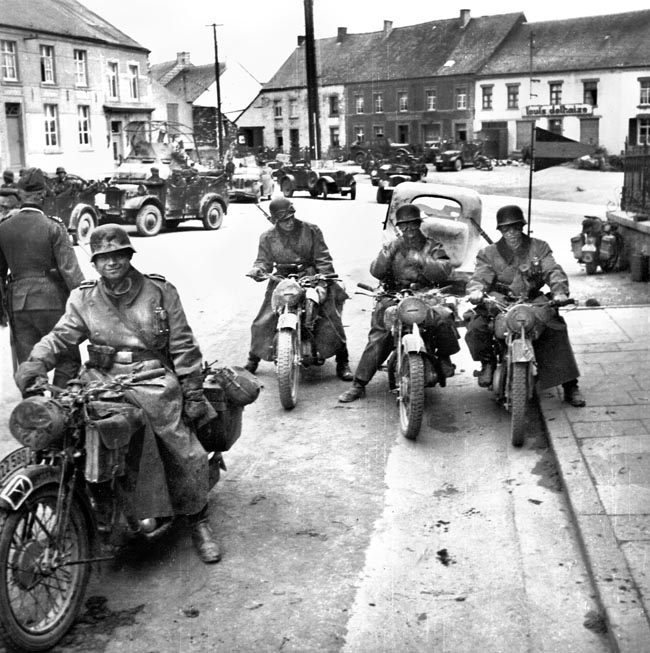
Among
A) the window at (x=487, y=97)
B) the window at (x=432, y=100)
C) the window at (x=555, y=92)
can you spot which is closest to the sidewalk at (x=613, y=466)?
the window at (x=555, y=92)

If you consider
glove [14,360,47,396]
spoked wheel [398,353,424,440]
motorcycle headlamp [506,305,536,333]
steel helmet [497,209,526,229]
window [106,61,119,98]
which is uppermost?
window [106,61,119,98]

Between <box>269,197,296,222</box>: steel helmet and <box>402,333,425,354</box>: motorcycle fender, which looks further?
<box>269,197,296,222</box>: steel helmet

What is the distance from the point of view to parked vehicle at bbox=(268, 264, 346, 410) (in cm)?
700

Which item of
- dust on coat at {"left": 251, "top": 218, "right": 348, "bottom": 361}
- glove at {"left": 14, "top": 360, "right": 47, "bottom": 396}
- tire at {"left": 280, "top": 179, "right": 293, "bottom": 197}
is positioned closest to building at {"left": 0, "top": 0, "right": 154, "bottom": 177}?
dust on coat at {"left": 251, "top": 218, "right": 348, "bottom": 361}

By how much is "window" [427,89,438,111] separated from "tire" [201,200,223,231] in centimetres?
4142

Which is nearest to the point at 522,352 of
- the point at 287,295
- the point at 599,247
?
the point at 287,295

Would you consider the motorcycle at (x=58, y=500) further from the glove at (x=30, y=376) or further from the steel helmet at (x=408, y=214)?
the steel helmet at (x=408, y=214)

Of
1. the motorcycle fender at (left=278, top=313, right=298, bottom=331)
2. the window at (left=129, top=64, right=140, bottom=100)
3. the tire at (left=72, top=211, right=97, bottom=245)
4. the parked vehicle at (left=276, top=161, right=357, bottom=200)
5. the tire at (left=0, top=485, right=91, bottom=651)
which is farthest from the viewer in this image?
the parked vehicle at (left=276, top=161, right=357, bottom=200)

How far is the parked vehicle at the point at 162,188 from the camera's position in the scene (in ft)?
65.2

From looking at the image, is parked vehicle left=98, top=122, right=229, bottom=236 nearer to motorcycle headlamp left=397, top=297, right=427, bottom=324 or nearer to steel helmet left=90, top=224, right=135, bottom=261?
motorcycle headlamp left=397, top=297, right=427, bottom=324

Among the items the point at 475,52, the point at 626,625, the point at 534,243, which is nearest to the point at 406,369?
the point at 534,243

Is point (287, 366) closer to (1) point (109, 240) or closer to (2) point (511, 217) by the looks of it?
(2) point (511, 217)

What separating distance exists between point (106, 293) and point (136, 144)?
18682 mm

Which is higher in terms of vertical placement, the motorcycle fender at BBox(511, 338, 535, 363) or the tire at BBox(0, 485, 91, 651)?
the motorcycle fender at BBox(511, 338, 535, 363)
